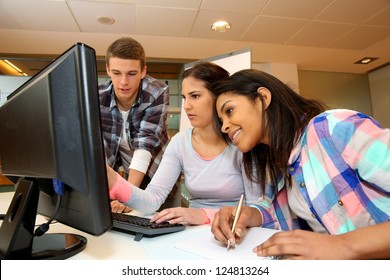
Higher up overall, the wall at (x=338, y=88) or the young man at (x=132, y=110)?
the wall at (x=338, y=88)

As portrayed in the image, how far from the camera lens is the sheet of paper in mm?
615

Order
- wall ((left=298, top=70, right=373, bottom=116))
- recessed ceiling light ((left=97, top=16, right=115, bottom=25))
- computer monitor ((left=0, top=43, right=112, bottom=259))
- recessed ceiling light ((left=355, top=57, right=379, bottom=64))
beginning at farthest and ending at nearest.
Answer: wall ((left=298, top=70, right=373, bottom=116)) < recessed ceiling light ((left=355, top=57, right=379, bottom=64)) < recessed ceiling light ((left=97, top=16, right=115, bottom=25)) < computer monitor ((left=0, top=43, right=112, bottom=259))

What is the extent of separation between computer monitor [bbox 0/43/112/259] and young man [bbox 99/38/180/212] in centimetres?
91

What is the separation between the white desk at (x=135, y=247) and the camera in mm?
627

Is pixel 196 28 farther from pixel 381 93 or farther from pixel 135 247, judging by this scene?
pixel 381 93

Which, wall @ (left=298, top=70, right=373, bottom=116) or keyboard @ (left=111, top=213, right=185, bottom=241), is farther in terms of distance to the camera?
wall @ (left=298, top=70, right=373, bottom=116)

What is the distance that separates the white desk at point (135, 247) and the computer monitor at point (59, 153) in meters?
0.05

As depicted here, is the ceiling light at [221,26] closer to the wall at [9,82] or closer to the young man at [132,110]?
the young man at [132,110]

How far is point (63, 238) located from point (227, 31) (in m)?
3.06

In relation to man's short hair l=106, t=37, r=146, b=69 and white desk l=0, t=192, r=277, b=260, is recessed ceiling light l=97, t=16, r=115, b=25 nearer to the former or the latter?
man's short hair l=106, t=37, r=146, b=69

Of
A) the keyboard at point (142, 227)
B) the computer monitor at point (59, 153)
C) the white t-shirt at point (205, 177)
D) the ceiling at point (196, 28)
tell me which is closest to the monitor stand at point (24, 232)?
Result: the computer monitor at point (59, 153)

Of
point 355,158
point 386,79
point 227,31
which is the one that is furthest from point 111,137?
point 386,79

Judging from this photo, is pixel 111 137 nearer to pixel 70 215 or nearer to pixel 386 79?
pixel 70 215

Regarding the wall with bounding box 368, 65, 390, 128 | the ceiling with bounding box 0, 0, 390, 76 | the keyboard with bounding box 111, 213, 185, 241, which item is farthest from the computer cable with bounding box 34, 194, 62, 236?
the wall with bounding box 368, 65, 390, 128
